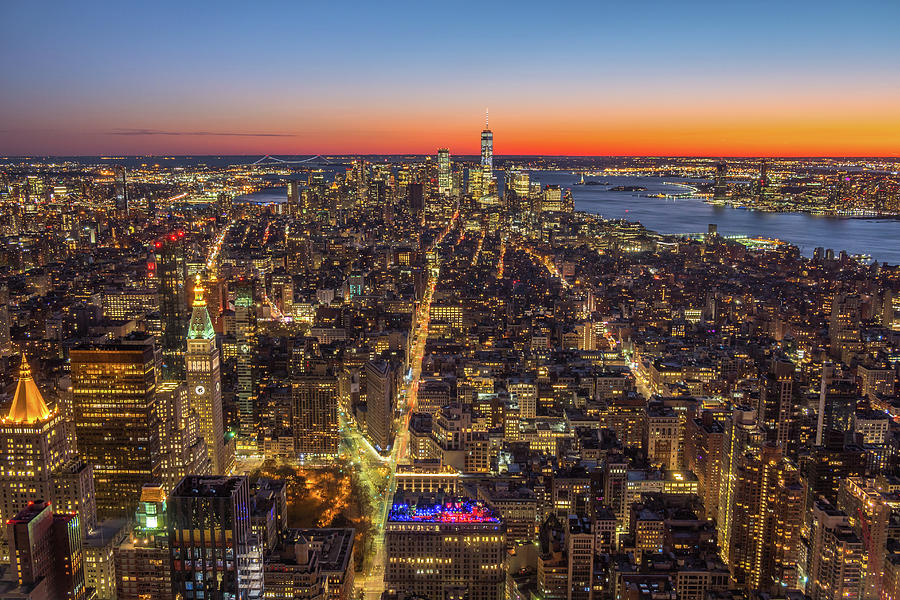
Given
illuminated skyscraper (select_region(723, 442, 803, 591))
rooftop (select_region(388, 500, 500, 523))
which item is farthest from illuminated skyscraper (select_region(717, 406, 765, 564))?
rooftop (select_region(388, 500, 500, 523))

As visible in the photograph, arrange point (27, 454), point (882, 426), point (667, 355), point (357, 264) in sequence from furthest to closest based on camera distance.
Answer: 1. point (357, 264)
2. point (667, 355)
3. point (882, 426)
4. point (27, 454)

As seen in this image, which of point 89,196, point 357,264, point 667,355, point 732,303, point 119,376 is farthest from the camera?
point 89,196

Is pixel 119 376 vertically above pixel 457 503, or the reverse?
pixel 119 376

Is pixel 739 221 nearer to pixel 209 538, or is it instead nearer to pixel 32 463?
pixel 32 463

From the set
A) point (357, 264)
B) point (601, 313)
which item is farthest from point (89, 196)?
point (601, 313)

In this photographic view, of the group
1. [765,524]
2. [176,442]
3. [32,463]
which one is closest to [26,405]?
[32,463]

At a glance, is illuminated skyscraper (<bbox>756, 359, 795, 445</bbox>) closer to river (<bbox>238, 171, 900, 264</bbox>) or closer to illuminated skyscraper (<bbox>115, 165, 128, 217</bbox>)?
river (<bbox>238, 171, 900, 264</bbox>)

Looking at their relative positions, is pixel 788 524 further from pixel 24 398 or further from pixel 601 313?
pixel 601 313
